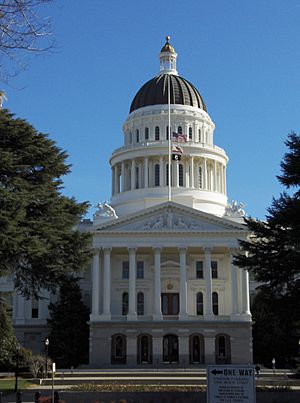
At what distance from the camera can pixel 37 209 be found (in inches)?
1375

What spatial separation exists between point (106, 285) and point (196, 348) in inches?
460

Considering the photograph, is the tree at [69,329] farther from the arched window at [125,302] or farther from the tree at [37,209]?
the tree at [37,209]

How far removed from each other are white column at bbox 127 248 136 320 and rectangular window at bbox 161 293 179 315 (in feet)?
15.6

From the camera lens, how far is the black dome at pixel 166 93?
303 feet

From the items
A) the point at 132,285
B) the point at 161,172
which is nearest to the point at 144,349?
the point at 132,285

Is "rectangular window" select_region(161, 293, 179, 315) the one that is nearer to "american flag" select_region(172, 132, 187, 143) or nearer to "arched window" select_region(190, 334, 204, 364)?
"arched window" select_region(190, 334, 204, 364)

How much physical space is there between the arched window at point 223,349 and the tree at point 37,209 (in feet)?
121

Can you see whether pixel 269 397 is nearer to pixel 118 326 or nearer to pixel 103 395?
pixel 103 395

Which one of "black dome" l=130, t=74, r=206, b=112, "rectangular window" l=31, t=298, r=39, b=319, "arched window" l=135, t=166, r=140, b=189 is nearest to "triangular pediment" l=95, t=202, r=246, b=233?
"arched window" l=135, t=166, r=140, b=189

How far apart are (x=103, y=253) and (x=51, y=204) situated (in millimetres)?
38015

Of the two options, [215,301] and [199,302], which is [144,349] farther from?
[215,301]

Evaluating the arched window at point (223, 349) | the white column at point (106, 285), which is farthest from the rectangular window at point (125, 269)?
the arched window at point (223, 349)

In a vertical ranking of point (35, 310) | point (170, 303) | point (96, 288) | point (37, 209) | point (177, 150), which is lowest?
point (35, 310)

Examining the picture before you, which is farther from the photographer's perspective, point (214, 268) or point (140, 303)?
point (214, 268)
